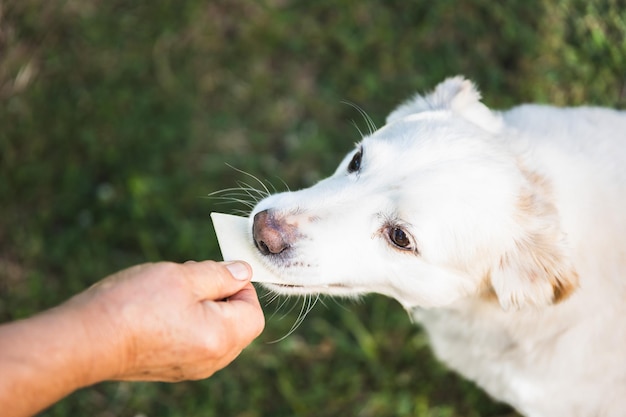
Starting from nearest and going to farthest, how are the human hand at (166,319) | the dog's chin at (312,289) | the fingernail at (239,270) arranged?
1. the human hand at (166,319)
2. the fingernail at (239,270)
3. the dog's chin at (312,289)

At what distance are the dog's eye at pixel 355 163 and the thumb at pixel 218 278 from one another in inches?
31.1

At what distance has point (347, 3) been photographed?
489cm

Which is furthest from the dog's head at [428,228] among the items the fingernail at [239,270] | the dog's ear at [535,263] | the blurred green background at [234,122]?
the blurred green background at [234,122]

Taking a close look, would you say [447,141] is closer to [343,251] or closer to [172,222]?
[343,251]

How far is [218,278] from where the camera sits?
2146 mm

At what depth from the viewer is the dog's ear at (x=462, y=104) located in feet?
9.32

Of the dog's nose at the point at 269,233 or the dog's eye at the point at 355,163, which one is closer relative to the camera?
the dog's nose at the point at 269,233

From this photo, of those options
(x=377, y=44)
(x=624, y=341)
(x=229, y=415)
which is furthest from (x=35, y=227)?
(x=624, y=341)

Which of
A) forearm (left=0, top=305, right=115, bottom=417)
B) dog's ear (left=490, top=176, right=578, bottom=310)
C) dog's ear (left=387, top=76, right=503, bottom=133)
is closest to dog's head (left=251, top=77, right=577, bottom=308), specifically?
dog's ear (left=490, top=176, right=578, bottom=310)

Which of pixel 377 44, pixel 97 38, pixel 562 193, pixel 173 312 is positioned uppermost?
pixel 562 193

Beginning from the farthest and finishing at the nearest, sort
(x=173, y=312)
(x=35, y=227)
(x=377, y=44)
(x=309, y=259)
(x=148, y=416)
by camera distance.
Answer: (x=377, y=44)
(x=35, y=227)
(x=148, y=416)
(x=309, y=259)
(x=173, y=312)

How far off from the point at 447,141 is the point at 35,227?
Answer: 3113mm

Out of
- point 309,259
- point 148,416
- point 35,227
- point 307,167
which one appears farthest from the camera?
point 307,167

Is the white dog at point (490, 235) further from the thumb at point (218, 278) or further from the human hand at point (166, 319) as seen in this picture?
the human hand at point (166, 319)
